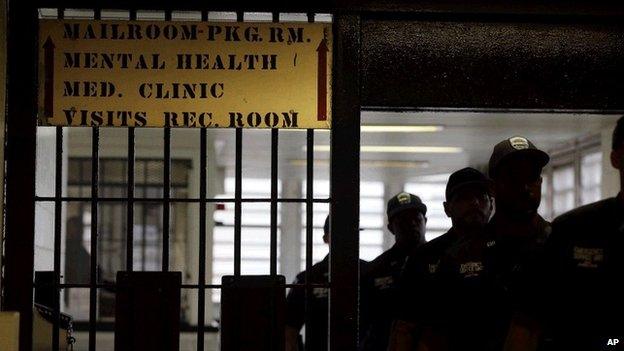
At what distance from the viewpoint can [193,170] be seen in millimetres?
14133

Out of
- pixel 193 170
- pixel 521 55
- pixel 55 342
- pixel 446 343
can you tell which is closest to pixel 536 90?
pixel 521 55

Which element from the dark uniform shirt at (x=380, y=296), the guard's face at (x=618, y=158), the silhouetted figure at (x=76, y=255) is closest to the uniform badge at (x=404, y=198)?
the dark uniform shirt at (x=380, y=296)

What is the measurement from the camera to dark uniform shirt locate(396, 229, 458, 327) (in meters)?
4.81

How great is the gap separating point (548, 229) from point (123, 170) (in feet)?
36.9

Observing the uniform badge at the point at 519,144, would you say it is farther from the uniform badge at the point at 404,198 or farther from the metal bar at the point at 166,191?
the uniform badge at the point at 404,198

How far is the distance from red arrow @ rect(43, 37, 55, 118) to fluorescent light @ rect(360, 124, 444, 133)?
693cm

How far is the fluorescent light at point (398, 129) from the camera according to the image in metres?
11.4

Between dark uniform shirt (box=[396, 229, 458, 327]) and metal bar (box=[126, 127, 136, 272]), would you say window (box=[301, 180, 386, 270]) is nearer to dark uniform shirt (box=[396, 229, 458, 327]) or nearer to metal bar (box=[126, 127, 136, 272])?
dark uniform shirt (box=[396, 229, 458, 327])

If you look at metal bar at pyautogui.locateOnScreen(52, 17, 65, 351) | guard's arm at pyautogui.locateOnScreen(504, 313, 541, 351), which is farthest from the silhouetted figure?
guard's arm at pyautogui.locateOnScreen(504, 313, 541, 351)

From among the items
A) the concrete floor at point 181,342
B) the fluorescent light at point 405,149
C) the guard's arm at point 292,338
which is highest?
the fluorescent light at point 405,149

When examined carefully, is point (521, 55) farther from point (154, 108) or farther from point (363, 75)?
point (154, 108)

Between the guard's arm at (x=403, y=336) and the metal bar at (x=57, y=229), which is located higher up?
the metal bar at (x=57, y=229)

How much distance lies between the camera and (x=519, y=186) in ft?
14.2

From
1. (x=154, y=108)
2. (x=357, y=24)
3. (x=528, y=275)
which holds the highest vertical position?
(x=357, y=24)
